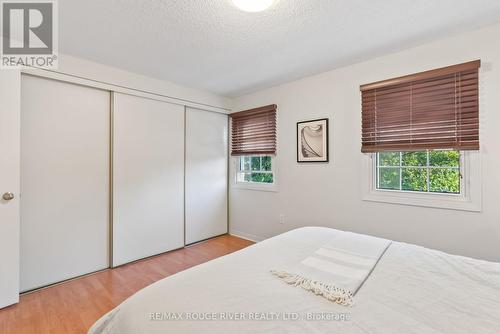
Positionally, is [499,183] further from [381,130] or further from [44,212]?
[44,212]

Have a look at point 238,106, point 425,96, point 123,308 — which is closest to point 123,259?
point 123,308

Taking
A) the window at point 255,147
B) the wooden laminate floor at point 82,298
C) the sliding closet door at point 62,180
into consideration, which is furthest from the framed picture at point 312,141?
the sliding closet door at point 62,180

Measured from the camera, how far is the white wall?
77.3 inches

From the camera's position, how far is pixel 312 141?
3.04 m

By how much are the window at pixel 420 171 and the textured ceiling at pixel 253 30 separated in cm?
108

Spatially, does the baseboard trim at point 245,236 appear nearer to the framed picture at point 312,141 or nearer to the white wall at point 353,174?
the white wall at point 353,174

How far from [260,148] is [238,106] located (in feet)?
2.94

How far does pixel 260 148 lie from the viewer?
144 inches

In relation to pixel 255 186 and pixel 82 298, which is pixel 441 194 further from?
pixel 82 298

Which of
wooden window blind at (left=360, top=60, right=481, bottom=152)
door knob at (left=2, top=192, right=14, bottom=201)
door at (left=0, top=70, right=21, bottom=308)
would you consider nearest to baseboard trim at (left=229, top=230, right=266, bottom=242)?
wooden window blind at (left=360, top=60, right=481, bottom=152)

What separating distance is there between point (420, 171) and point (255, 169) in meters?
2.22

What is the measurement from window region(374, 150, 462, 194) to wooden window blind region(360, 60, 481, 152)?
17 centimetres

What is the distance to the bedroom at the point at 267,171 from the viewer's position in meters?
1.06

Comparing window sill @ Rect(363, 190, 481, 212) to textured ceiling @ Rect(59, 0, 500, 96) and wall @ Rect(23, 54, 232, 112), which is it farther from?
wall @ Rect(23, 54, 232, 112)
